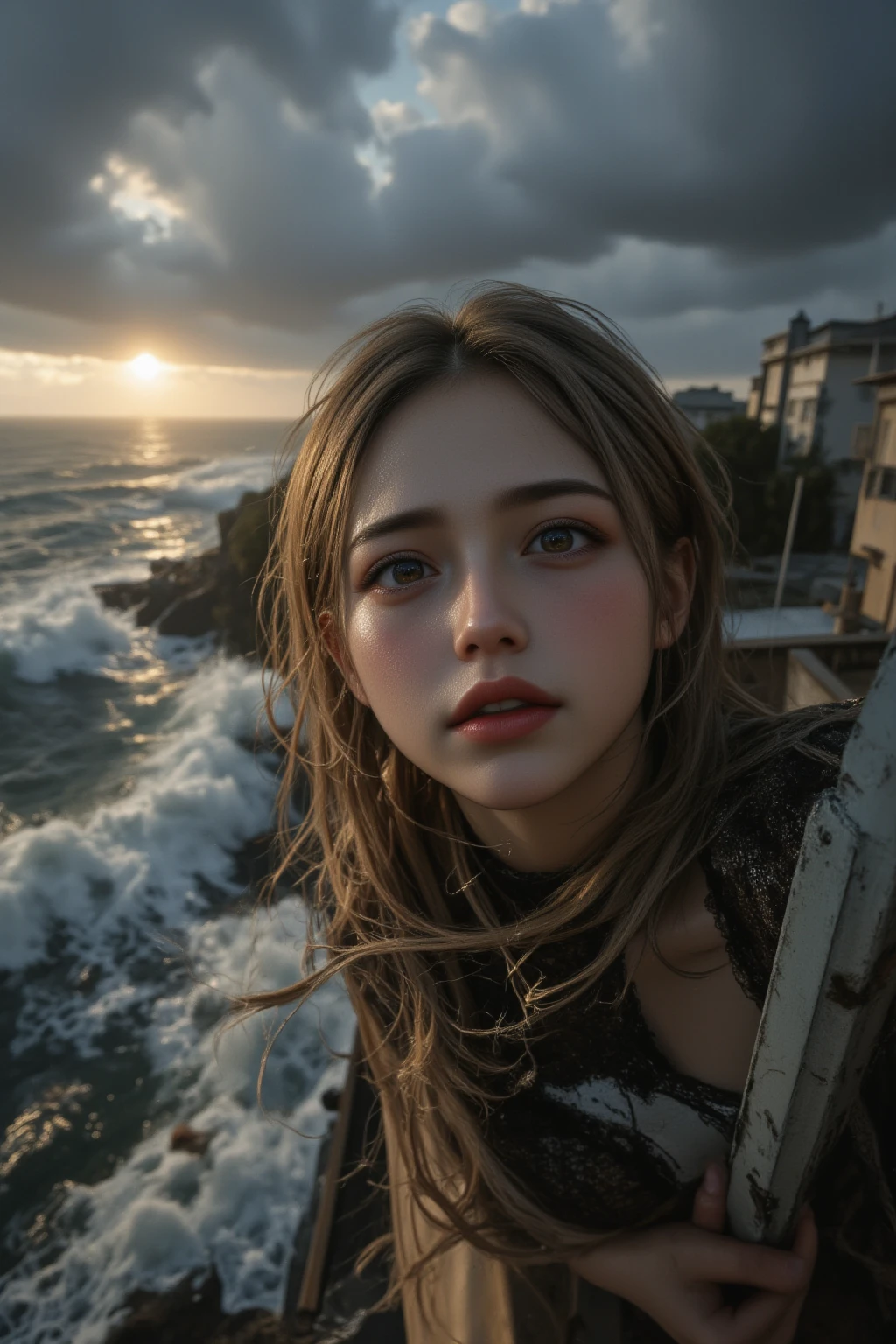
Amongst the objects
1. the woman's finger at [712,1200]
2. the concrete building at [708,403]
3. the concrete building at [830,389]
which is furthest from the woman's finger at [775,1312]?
the concrete building at [708,403]

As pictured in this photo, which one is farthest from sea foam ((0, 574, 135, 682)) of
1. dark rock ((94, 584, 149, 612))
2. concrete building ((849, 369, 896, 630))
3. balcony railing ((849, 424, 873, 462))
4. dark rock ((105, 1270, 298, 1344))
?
balcony railing ((849, 424, 873, 462))

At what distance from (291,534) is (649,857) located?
950 mm

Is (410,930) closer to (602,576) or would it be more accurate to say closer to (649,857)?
(649,857)

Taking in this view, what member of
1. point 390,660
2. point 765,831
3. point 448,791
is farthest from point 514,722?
point 448,791

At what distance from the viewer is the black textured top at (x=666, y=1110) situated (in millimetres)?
1204

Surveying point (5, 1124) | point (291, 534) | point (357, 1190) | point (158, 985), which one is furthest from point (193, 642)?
point (291, 534)

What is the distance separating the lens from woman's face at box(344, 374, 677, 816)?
A: 1.21 metres

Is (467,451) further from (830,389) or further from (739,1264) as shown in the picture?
(830,389)

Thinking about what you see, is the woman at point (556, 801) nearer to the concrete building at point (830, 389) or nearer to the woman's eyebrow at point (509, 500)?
the woman's eyebrow at point (509, 500)

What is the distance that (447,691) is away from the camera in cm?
126

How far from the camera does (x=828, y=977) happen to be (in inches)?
34.8

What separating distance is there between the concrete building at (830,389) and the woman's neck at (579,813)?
109 ft

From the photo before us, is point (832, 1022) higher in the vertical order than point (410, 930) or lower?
higher

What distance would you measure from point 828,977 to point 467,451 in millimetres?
895
